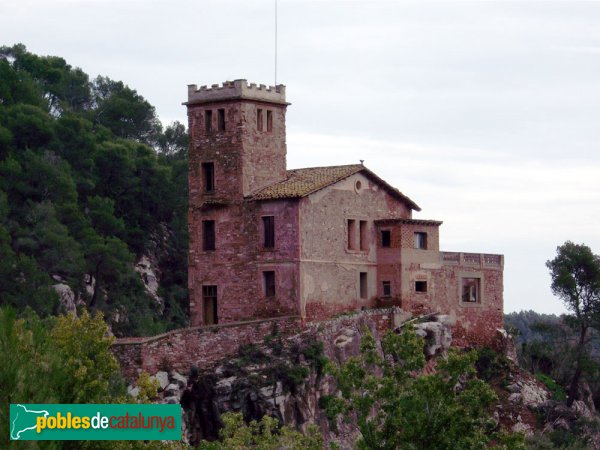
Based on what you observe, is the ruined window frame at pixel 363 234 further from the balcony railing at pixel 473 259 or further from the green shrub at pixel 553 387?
the green shrub at pixel 553 387

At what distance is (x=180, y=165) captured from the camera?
9869cm

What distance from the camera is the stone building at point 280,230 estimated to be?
2552 inches

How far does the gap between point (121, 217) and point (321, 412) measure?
33.9 meters

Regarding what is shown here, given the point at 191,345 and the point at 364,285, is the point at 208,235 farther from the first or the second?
the point at 191,345

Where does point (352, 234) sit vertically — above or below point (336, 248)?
above

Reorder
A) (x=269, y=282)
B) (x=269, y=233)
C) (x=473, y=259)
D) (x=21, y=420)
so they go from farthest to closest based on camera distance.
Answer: (x=473, y=259) < (x=269, y=233) < (x=269, y=282) < (x=21, y=420)

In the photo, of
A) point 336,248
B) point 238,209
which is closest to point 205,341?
point 238,209

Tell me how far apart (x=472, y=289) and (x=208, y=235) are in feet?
→ 38.2

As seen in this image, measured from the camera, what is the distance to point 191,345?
6122cm

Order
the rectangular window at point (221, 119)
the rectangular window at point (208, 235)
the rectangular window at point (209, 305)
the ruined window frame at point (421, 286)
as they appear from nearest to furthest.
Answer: the rectangular window at point (209, 305) → the rectangular window at point (221, 119) → the rectangular window at point (208, 235) → the ruined window frame at point (421, 286)

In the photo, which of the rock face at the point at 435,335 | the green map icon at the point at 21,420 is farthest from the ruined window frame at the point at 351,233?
the green map icon at the point at 21,420

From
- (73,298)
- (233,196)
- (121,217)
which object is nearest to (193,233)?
(233,196)

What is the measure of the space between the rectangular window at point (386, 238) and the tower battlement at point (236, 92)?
6155mm

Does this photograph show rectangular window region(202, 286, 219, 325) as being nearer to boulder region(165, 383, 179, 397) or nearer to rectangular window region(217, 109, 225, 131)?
rectangular window region(217, 109, 225, 131)
